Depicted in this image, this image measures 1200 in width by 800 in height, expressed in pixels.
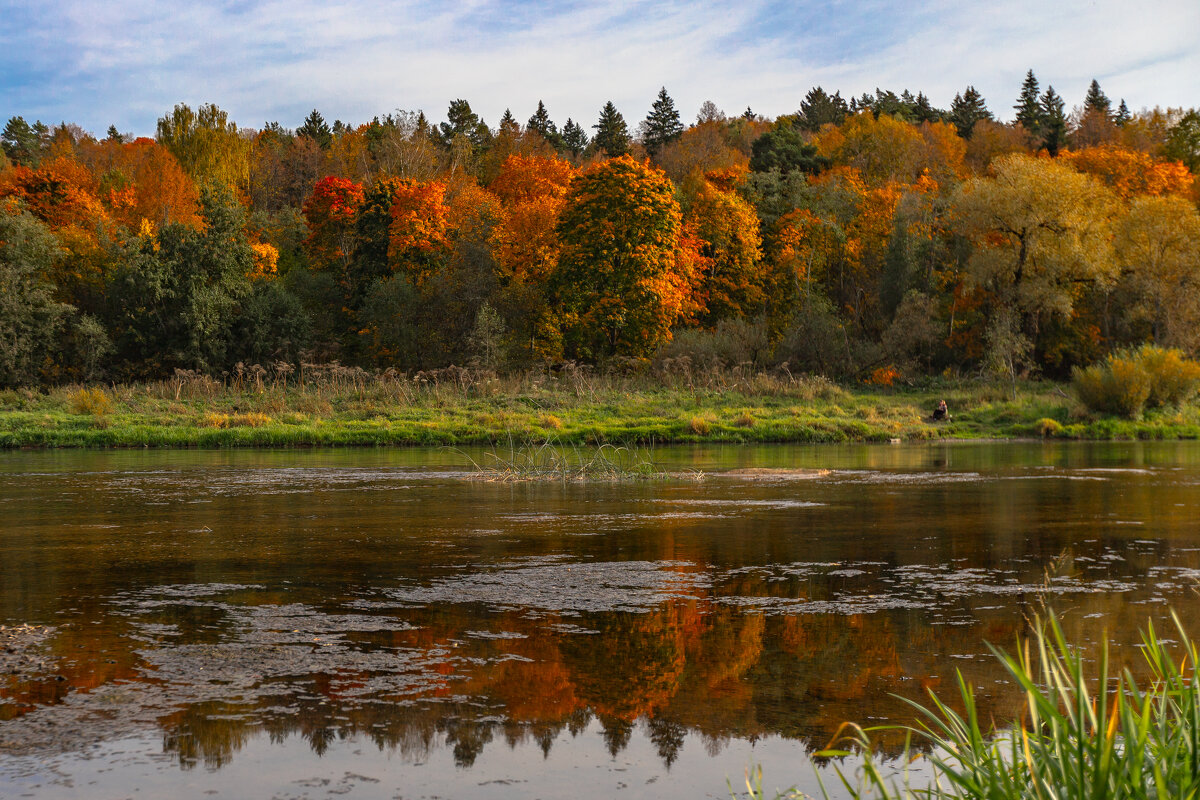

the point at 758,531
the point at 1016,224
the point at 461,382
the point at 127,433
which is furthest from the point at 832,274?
the point at 758,531

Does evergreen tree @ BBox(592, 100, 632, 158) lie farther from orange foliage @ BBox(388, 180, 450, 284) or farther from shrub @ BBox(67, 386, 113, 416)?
shrub @ BBox(67, 386, 113, 416)

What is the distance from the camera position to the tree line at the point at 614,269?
4878 centimetres

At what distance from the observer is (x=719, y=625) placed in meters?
7.59

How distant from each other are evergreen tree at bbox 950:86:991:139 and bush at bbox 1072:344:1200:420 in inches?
2419

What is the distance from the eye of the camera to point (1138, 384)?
34.5 meters

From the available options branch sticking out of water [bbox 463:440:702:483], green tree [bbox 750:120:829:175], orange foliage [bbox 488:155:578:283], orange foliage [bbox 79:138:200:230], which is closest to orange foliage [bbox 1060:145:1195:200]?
green tree [bbox 750:120:829:175]

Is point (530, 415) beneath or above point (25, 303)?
beneath

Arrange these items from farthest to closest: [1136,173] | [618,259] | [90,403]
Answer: [1136,173] < [618,259] < [90,403]

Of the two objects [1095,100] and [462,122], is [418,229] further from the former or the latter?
[1095,100]

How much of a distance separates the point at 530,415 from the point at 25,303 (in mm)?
27667

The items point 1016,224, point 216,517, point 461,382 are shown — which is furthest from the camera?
point 1016,224

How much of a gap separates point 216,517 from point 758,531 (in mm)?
7070

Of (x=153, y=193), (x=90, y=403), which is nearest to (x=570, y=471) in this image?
(x=90, y=403)

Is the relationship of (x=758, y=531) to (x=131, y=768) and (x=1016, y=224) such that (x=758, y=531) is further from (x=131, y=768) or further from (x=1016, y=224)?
(x=1016, y=224)
